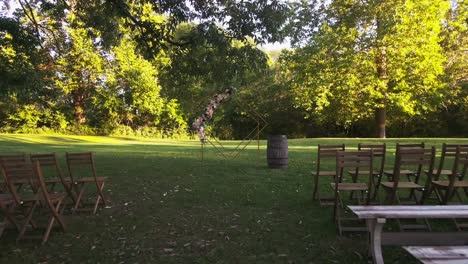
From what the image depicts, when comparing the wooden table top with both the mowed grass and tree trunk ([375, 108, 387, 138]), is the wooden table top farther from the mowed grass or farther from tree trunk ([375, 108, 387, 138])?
tree trunk ([375, 108, 387, 138])

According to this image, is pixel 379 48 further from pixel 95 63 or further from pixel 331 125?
pixel 95 63

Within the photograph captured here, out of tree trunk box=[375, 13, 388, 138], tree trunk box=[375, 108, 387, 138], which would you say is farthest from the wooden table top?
tree trunk box=[375, 108, 387, 138]

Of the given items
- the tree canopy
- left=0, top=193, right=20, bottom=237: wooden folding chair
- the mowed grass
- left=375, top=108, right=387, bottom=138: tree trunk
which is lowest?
the mowed grass

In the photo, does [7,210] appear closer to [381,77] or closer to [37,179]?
[37,179]

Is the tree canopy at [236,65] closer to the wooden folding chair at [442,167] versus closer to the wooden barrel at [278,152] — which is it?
the wooden barrel at [278,152]

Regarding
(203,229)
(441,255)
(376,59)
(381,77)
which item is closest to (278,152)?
(203,229)

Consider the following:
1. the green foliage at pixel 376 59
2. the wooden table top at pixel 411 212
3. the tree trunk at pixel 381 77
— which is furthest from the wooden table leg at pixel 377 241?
the tree trunk at pixel 381 77

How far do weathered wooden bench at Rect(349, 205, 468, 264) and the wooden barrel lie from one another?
23.3 ft

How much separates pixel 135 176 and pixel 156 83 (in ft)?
84.8

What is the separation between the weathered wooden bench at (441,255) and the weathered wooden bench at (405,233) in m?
0.49

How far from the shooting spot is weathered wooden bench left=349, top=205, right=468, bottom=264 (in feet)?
12.9

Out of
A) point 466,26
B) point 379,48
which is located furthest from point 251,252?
point 466,26

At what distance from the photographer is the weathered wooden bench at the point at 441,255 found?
3148mm

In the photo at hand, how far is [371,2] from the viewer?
25.0 metres
